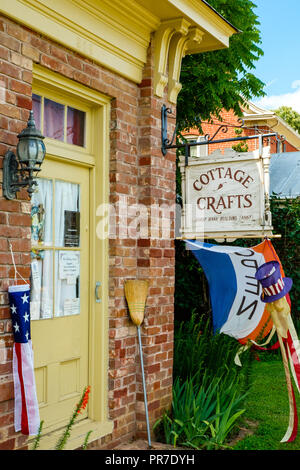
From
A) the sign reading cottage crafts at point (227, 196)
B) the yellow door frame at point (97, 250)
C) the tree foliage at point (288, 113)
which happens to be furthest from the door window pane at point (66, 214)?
the tree foliage at point (288, 113)

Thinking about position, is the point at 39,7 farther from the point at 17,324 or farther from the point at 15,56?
the point at 17,324

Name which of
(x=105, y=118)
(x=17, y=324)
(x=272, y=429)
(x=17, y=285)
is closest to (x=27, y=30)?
(x=105, y=118)

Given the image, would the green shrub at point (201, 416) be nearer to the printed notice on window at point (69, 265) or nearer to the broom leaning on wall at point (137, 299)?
the broom leaning on wall at point (137, 299)

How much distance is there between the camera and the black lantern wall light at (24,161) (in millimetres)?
3266

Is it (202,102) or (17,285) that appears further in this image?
(202,102)

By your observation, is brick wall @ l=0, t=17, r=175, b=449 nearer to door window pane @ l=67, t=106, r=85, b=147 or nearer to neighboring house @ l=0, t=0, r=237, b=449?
neighboring house @ l=0, t=0, r=237, b=449

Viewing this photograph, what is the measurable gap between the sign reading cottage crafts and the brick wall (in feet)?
0.80

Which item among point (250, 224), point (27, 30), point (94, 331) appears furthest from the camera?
point (250, 224)

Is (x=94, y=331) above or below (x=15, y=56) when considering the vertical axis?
below

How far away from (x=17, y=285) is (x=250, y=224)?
7.41ft

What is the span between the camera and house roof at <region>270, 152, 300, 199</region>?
40.1 feet

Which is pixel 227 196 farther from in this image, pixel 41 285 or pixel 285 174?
pixel 285 174

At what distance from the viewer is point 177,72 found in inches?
202
